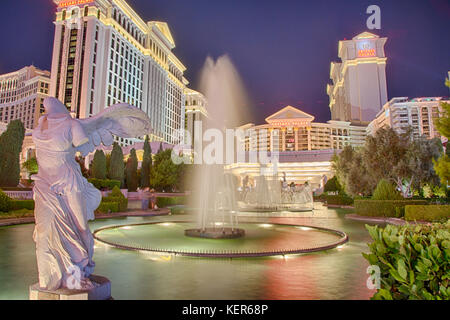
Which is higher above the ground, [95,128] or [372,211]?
[95,128]

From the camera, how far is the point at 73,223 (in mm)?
3908

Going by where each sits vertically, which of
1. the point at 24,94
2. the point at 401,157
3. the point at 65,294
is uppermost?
the point at 24,94

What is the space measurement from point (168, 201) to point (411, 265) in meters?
27.7

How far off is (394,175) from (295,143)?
352ft

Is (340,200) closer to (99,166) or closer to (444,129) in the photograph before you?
(444,129)

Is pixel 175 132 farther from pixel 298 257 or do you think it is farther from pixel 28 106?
pixel 298 257

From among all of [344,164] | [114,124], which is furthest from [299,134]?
[114,124]

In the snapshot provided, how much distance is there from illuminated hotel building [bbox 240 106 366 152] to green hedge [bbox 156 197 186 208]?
99.1 meters

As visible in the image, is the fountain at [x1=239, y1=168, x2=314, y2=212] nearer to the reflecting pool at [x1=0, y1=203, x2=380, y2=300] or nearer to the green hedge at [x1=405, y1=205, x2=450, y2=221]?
the green hedge at [x1=405, y1=205, x2=450, y2=221]

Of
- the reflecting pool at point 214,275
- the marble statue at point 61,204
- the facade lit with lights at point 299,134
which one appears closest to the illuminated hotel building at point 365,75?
the facade lit with lights at point 299,134

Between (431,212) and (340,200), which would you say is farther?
(340,200)

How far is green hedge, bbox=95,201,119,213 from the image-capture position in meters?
18.1

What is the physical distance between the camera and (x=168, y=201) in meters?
29.7
